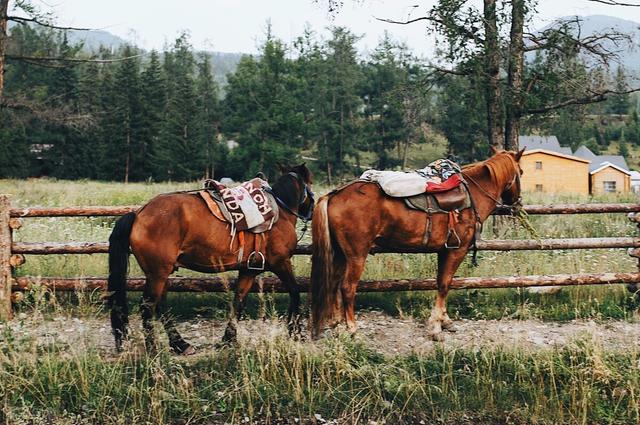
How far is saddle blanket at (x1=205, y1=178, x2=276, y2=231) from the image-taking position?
242 inches

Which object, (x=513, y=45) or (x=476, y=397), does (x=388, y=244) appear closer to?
(x=476, y=397)

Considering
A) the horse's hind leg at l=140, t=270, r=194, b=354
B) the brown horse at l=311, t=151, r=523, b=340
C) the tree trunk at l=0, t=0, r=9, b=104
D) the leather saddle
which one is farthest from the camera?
the tree trunk at l=0, t=0, r=9, b=104

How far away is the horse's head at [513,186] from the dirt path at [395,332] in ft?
5.02

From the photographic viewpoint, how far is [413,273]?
8430 millimetres

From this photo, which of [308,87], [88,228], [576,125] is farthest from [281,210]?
[308,87]

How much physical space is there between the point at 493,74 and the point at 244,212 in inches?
265

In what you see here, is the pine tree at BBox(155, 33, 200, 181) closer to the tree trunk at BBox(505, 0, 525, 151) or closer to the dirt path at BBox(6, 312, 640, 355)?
the tree trunk at BBox(505, 0, 525, 151)

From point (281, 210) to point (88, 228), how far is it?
23.3 ft

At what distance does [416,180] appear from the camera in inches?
260

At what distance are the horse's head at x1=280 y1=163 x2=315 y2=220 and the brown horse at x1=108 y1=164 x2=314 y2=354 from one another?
410 millimetres

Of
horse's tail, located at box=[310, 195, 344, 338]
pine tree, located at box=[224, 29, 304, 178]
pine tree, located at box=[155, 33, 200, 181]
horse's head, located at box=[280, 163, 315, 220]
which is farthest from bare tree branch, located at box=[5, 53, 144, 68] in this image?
pine tree, located at box=[155, 33, 200, 181]

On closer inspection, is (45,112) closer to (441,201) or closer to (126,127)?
(441,201)

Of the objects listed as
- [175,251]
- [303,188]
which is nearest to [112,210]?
[175,251]

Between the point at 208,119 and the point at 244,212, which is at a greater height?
the point at 208,119
